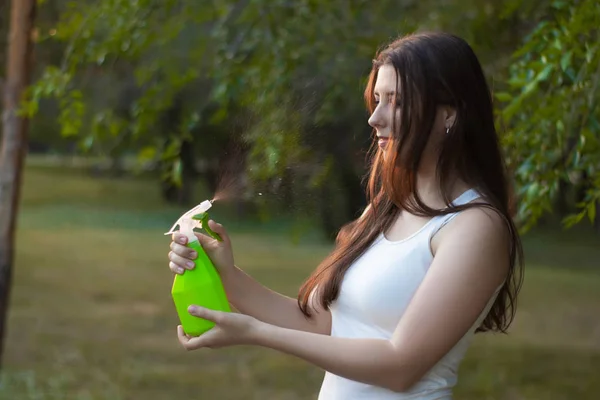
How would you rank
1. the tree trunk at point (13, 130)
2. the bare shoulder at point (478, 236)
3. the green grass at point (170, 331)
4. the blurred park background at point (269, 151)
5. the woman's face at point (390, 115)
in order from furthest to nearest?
the green grass at point (170, 331) → the tree trunk at point (13, 130) → the blurred park background at point (269, 151) → the woman's face at point (390, 115) → the bare shoulder at point (478, 236)

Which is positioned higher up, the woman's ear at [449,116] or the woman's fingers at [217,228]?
the woman's ear at [449,116]

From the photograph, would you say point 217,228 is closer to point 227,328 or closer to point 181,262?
point 181,262

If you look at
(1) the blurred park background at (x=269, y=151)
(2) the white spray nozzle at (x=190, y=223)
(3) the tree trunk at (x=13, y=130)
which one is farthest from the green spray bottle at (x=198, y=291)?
(3) the tree trunk at (x=13, y=130)

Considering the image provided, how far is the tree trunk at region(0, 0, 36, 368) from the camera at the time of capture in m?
7.39

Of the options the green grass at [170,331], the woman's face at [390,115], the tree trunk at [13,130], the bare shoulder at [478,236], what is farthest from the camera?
the green grass at [170,331]

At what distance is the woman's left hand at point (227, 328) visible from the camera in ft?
6.04

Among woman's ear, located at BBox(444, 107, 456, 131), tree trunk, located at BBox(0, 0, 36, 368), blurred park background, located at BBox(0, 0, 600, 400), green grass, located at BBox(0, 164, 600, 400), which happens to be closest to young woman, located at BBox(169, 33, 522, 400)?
woman's ear, located at BBox(444, 107, 456, 131)

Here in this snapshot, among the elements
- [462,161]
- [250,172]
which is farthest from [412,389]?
[250,172]

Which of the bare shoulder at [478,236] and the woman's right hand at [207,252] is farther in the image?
the woman's right hand at [207,252]

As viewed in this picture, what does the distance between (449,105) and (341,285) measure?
41cm

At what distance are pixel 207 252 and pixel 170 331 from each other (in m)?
10.7

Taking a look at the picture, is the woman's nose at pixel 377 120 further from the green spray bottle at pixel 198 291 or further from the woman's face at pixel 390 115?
the green spray bottle at pixel 198 291

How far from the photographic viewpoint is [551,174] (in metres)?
3.80

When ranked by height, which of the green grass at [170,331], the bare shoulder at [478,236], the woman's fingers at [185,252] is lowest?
the green grass at [170,331]
